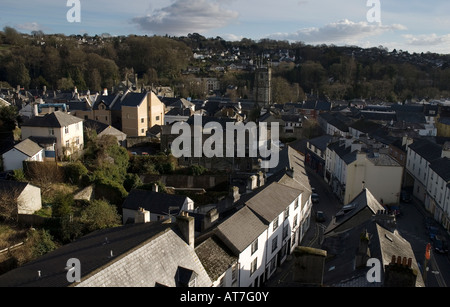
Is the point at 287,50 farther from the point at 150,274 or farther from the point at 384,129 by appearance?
the point at 150,274

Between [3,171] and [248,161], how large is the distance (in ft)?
65.2

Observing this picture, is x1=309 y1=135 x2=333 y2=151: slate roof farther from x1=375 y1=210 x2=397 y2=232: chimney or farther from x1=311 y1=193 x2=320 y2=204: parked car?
x1=375 y1=210 x2=397 y2=232: chimney

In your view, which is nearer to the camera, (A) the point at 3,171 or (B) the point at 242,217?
(B) the point at 242,217

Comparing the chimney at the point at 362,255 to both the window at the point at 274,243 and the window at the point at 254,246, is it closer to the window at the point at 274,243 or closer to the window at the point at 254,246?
the window at the point at 254,246

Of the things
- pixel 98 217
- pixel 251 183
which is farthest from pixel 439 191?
pixel 98 217

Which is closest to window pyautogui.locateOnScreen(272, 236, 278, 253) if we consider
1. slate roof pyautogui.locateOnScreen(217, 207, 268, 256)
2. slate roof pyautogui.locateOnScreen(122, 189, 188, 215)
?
slate roof pyautogui.locateOnScreen(217, 207, 268, 256)

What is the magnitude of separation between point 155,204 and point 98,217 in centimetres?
355

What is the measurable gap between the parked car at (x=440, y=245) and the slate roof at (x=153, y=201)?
15992mm

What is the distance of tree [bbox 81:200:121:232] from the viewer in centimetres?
2133

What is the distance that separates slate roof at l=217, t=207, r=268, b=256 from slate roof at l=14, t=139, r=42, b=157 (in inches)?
695

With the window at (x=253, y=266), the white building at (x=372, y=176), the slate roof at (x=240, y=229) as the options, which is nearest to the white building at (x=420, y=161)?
the white building at (x=372, y=176)

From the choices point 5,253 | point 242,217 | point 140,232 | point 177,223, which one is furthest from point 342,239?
point 5,253

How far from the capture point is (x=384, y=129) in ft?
158

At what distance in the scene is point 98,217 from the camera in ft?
70.6
